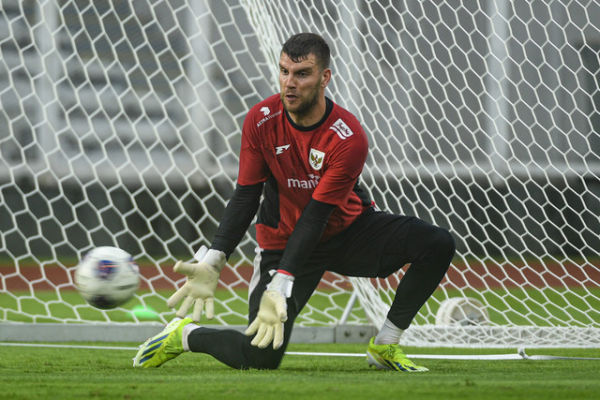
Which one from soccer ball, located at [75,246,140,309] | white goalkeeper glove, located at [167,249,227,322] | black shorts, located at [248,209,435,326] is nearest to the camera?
white goalkeeper glove, located at [167,249,227,322]

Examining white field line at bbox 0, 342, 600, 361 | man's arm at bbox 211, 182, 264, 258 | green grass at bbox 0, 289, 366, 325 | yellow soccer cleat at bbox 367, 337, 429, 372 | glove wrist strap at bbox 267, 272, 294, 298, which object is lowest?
green grass at bbox 0, 289, 366, 325

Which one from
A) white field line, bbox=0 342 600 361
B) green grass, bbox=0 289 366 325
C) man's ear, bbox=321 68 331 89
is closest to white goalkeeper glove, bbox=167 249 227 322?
man's ear, bbox=321 68 331 89

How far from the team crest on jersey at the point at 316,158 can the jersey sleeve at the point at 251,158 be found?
0.19 metres

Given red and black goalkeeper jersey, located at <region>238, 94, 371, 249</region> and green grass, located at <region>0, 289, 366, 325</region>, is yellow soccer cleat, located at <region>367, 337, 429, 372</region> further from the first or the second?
green grass, located at <region>0, 289, 366, 325</region>

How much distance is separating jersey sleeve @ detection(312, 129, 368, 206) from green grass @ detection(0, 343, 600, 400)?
0.61 m

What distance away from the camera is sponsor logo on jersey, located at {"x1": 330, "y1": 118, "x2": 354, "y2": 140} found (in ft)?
9.55

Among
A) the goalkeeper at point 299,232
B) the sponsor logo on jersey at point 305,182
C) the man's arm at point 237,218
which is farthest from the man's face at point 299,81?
the man's arm at point 237,218

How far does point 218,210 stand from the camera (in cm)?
1078

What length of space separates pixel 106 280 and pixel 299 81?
0.98 metres

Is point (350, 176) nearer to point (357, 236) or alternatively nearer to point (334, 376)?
point (357, 236)

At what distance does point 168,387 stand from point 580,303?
3765 millimetres

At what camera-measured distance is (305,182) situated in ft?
9.87

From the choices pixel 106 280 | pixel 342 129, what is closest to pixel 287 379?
pixel 106 280

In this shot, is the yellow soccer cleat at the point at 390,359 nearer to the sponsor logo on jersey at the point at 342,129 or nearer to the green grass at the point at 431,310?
the sponsor logo on jersey at the point at 342,129
